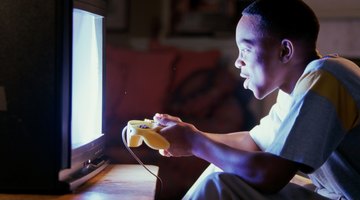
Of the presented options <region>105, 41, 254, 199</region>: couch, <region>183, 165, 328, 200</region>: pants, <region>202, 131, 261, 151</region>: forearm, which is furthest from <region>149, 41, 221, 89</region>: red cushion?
<region>183, 165, 328, 200</region>: pants

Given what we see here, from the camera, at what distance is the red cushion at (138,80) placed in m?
2.49

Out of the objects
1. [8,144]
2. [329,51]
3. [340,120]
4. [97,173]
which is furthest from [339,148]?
[329,51]

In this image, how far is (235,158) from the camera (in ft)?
3.14

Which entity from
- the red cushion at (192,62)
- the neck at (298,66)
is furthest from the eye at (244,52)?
the red cushion at (192,62)

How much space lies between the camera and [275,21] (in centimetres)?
106

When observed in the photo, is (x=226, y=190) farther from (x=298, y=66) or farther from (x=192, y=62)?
(x=192, y=62)

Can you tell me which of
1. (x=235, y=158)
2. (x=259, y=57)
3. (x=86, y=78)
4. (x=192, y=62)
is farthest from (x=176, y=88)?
(x=235, y=158)

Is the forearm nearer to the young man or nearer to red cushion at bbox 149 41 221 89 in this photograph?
the young man

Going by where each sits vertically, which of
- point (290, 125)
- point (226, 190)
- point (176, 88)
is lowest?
point (176, 88)

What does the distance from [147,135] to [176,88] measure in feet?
5.00

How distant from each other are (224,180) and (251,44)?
33 cm

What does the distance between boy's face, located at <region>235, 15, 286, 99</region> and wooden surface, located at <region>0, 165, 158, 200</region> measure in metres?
0.34

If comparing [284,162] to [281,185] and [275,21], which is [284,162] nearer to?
[281,185]

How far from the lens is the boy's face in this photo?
1067mm
